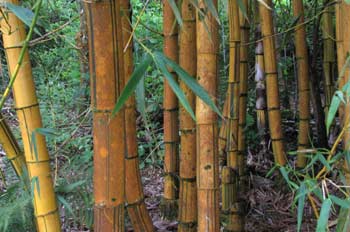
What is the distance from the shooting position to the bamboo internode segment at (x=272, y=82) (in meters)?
2.00

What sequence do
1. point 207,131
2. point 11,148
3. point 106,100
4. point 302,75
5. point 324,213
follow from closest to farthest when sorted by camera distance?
1. point 106,100
2. point 324,213
3. point 207,131
4. point 11,148
5. point 302,75

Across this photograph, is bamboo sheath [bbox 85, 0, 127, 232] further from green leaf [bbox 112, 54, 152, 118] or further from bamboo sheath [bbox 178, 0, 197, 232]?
bamboo sheath [bbox 178, 0, 197, 232]

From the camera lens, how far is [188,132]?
1408 mm

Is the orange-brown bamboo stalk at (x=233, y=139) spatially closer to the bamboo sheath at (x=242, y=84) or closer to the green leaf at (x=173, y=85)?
the bamboo sheath at (x=242, y=84)

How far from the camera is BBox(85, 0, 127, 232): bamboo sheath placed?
754 millimetres

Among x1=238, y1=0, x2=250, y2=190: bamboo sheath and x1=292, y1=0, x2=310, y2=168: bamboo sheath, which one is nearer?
x1=238, y1=0, x2=250, y2=190: bamboo sheath

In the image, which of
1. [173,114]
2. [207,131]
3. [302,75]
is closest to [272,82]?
[302,75]

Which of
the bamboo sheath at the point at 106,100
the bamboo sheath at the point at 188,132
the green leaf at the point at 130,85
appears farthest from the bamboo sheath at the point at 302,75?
the green leaf at the point at 130,85

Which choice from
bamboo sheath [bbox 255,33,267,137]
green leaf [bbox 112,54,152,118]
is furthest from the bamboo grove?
bamboo sheath [bbox 255,33,267,137]

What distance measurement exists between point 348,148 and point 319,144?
1.58 m

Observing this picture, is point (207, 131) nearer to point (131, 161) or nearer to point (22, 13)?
point (131, 161)

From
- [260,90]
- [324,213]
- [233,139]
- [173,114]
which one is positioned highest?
[260,90]

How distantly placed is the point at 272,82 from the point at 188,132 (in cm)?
85

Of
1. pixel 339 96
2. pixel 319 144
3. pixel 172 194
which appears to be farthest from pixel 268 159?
pixel 339 96
